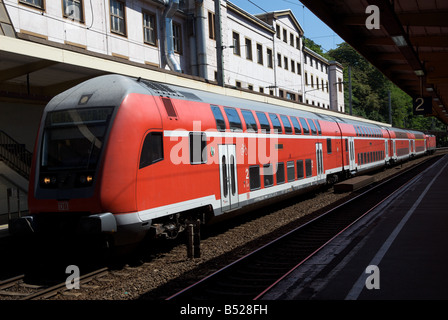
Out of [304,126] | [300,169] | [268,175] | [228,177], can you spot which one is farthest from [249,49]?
[228,177]

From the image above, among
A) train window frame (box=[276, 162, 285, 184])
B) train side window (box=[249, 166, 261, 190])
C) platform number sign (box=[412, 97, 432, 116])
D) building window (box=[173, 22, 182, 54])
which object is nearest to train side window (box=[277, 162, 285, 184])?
train window frame (box=[276, 162, 285, 184])

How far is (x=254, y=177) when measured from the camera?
1230cm

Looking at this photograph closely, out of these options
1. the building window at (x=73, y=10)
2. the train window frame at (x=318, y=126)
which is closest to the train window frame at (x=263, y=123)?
the train window frame at (x=318, y=126)

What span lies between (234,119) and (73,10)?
1095 cm

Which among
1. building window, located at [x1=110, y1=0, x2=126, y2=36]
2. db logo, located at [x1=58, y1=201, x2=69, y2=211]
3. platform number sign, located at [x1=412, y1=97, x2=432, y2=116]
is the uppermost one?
building window, located at [x1=110, y1=0, x2=126, y2=36]

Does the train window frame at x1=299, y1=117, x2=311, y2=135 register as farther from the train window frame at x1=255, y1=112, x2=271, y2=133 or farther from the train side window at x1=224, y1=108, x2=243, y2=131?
the train side window at x1=224, y1=108, x2=243, y2=131

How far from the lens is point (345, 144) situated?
858 inches

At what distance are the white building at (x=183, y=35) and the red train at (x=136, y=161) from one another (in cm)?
363

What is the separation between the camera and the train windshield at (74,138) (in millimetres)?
7965

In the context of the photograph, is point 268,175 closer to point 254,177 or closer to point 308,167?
point 254,177

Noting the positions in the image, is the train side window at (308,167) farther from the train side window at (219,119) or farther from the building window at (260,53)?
the building window at (260,53)

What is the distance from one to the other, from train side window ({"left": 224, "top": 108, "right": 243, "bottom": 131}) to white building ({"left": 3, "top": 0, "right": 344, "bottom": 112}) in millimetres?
4858

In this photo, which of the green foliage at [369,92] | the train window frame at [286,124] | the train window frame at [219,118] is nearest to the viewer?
the train window frame at [219,118]

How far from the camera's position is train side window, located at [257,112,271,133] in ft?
42.6
